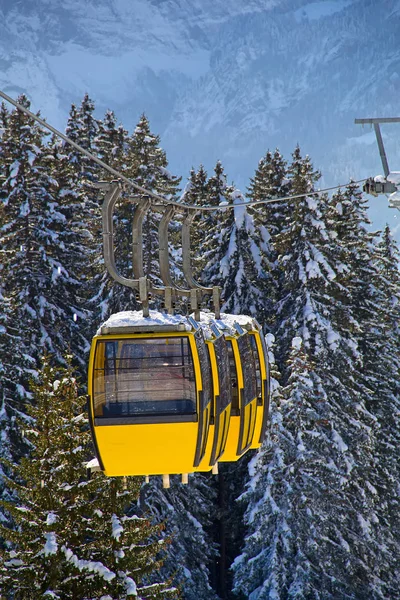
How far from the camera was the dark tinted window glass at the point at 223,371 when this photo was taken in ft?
50.8

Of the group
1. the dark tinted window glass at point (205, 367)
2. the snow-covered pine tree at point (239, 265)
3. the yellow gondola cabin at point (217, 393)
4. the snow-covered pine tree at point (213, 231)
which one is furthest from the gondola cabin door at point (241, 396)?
the snow-covered pine tree at point (213, 231)

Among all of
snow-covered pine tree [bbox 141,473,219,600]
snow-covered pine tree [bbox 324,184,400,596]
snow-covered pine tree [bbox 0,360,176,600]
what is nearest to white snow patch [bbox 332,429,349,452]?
snow-covered pine tree [bbox 324,184,400,596]

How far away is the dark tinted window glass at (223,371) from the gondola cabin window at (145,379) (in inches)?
57.1

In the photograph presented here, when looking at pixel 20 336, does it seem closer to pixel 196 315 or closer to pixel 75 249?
pixel 75 249

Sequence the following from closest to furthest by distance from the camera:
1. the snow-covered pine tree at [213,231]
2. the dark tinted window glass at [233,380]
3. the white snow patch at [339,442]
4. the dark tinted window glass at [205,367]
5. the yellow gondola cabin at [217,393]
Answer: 1. the dark tinted window glass at [205,367]
2. the yellow gondola cabin at [217,393]
3. the dark tinted window glass at [233,380]
4. the white snow patch at [339,442]
5. the snow-covered pine tree at [213,231]

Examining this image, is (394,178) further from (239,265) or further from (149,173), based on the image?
(239,265)

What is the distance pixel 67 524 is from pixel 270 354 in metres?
12.4

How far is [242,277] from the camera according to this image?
4050 cm

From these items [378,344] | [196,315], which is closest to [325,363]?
[378,344]

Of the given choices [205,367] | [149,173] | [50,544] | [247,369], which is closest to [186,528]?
[149,173]

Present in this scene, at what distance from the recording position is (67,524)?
22609 mm

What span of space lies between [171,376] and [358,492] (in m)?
24.3

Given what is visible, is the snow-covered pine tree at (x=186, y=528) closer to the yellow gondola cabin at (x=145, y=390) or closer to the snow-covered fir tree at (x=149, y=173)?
the snow-covered fir tree at (x=149, y=173)

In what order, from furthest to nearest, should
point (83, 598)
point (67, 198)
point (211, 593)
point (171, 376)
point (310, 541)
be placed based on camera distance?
point (67, 198) → point (211, 593) → point (310, 541) → point (83, 598) → point (171, 376)
